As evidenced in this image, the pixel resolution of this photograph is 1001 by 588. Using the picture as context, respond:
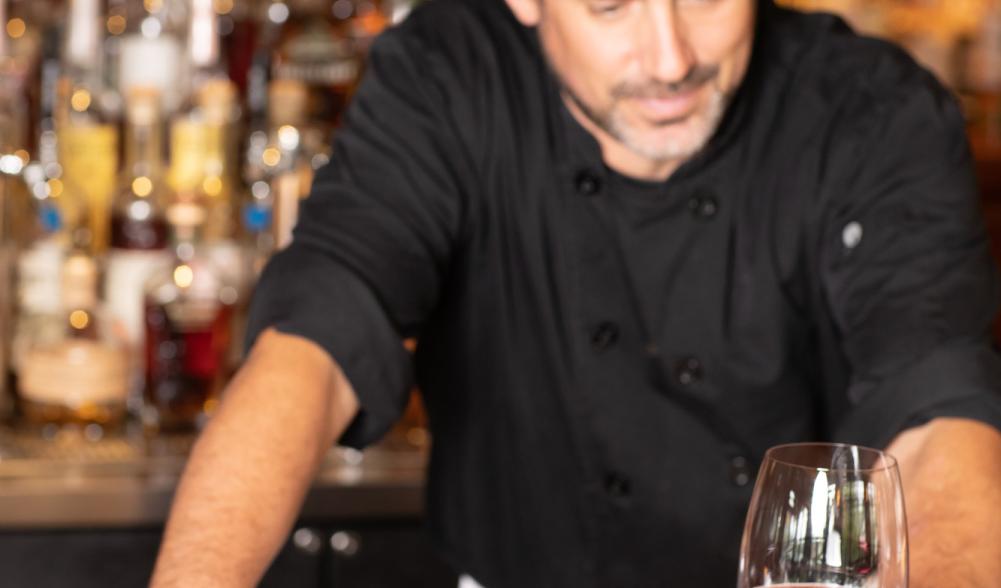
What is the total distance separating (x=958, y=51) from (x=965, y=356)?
209 cm

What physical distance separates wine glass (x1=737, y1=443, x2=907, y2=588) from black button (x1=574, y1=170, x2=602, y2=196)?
0.81 m

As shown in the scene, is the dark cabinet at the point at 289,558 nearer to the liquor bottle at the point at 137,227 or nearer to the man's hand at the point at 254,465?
the liquor bottle at the point at 137,227

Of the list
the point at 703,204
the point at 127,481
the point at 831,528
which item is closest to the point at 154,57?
the point at 127,481

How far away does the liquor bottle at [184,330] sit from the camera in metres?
2.29

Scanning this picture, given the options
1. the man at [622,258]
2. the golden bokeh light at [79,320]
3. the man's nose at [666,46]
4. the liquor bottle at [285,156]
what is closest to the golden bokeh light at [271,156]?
the liquor bottle at [285,156]

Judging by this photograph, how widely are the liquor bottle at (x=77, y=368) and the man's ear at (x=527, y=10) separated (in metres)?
0.86

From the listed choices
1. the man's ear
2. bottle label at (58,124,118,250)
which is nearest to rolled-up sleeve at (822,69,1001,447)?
the man's ear

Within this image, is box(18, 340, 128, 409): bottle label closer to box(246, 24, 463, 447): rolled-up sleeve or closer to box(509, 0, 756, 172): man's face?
box(246, 24, 463, 447): rolled-up sleeve

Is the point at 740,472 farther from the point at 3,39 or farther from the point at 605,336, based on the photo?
the point at 3,39

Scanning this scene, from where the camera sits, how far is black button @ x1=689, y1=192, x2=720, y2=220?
172cm

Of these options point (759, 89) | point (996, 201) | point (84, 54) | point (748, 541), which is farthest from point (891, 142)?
point (996, 201)

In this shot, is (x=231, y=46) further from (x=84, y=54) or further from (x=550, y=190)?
(x=550, y=190)

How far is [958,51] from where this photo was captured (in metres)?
3.37

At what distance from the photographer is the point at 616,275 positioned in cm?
175
